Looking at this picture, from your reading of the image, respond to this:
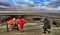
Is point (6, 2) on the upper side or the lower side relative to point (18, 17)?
upper

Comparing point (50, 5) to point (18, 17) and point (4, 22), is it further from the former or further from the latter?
point (4, 22)

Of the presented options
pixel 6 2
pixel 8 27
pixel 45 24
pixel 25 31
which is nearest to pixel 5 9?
pixel 6 2

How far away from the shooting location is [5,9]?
1.26 metres

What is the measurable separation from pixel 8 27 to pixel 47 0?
1.67 feet

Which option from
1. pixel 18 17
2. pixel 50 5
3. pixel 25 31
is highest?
pixel 50 5

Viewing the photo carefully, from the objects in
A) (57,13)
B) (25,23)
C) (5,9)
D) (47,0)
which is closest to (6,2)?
(5,9)

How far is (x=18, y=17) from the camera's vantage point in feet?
4.19

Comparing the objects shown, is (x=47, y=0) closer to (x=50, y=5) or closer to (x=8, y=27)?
(x=50, y=5)

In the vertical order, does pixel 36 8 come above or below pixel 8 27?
above

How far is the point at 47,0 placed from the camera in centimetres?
126

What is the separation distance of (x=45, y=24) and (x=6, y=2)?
0.48 meters

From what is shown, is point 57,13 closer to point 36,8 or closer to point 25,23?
point 36,8

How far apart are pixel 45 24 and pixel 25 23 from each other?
0.22 meters

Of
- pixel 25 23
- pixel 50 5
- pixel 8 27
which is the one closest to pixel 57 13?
pixel 50 5
